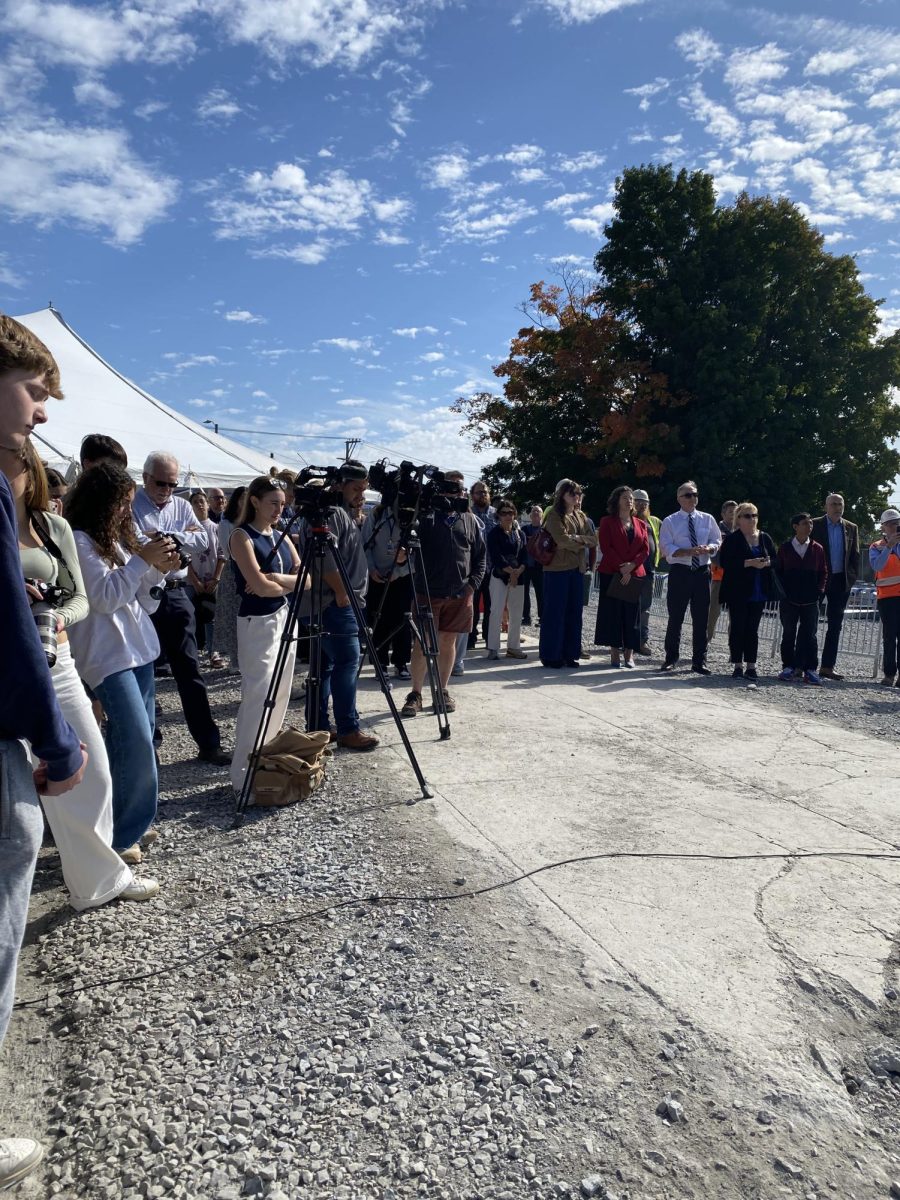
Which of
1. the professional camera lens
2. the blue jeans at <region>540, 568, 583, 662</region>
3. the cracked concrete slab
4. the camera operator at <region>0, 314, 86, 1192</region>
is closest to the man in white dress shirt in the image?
the blue jeans at <region>540, 568, 583, 662</region>

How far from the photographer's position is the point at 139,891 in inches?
137

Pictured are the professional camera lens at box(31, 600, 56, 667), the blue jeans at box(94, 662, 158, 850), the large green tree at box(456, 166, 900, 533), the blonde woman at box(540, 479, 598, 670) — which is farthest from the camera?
the large green tree at box(456, 166, 900, 533)

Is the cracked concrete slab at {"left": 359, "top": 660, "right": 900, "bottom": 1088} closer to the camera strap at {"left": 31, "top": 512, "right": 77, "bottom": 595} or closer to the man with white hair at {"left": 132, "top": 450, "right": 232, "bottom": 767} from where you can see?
the man with white hair at {"left": 132, "top": 450, "right": 232, "bottom": 767}

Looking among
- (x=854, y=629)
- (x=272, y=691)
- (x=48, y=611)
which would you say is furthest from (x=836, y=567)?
(x=48, y=611)

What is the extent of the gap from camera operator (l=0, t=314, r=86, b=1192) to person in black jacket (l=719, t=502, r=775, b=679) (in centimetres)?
791

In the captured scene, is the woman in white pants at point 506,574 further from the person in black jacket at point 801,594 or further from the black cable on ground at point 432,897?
the black cable on ground at point 432,897

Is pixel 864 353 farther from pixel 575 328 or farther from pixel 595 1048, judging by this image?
pixel 595 1048

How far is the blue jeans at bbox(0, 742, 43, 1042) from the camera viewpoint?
189cm

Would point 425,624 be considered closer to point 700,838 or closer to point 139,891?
point 700,838

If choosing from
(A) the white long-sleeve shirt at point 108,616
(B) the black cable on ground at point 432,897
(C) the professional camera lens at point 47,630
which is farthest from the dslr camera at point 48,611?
(B) the black cable on ground at point 432,897

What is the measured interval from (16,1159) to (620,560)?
778 cm

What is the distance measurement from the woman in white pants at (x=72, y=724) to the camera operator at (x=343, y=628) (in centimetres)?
200

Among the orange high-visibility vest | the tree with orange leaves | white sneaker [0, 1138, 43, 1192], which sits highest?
the tree with orange leaves

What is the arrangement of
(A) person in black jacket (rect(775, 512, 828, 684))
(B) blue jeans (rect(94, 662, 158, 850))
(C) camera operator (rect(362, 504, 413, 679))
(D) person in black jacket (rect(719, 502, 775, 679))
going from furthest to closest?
(A) person in black jacket (rect(775, 512, 828, 684)) → (D) person in black jacket (rect(719, 502, 775, 679)) → (C) camera operator (rect(362, 504, 413, 679)) → (B) blue jeans (rect(94, 662, 158, 850))
